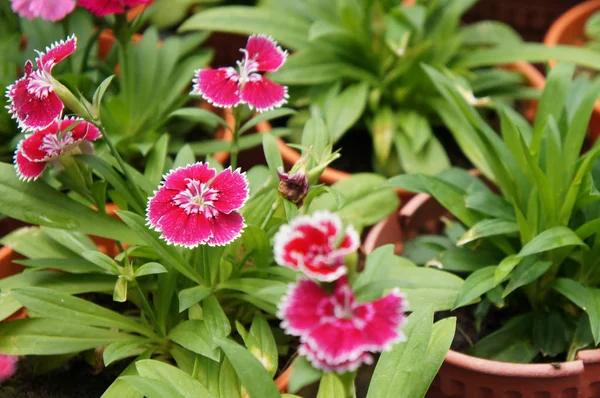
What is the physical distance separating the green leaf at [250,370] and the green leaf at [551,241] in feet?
1.54

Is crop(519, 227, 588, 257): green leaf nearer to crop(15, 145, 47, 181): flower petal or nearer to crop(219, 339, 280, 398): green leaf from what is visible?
crop(219, 339, 280, 398): green leaf

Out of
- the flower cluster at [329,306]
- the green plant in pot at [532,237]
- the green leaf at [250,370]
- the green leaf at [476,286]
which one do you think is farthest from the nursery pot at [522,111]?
the flower cluster at [329,306]

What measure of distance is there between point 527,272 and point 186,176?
1.95 feet

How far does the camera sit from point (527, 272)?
1.23 m

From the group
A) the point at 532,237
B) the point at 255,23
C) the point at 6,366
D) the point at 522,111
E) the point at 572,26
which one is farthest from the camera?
the point at 572,26

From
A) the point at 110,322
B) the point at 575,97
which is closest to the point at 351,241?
the point at 110,322

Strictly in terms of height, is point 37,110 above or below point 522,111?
above

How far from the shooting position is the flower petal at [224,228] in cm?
97

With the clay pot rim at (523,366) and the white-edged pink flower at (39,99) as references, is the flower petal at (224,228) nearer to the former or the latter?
the white-edged pink flower at (39,99)

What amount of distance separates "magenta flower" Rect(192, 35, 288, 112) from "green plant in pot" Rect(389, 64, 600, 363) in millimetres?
314

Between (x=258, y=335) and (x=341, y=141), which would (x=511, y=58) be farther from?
(x=258, y=335)

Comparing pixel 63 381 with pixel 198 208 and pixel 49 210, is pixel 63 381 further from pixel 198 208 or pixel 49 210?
pixel 198 208

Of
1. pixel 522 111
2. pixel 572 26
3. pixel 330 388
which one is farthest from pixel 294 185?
pixel 572 26

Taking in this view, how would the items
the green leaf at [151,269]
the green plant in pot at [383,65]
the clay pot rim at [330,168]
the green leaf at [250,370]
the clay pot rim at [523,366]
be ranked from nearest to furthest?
the green leaf at [250,370] < the green leaf at [151,269] < the clay pot rim at [523,366] < the clay pot rim at [330,168] < the green plant in pot at [383,65]
